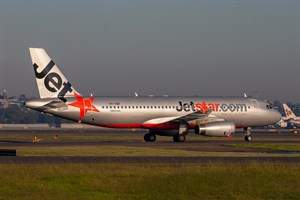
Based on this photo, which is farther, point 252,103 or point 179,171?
point 252,103

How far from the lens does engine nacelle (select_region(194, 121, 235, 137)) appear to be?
210 ft

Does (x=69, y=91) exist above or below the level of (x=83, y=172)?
above

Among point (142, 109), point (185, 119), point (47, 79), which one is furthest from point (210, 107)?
point (47, 79)

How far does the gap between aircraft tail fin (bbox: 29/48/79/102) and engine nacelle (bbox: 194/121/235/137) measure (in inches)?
475

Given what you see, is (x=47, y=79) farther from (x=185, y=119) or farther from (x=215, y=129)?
(x=215, y=129)

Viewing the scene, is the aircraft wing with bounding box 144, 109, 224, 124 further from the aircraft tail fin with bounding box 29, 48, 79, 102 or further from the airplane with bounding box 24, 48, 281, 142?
the aircraft tail fin with bounding box 29, 48, 79, 102

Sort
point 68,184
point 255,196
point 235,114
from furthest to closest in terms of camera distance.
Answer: point 235,114, point 68,184, point 255,196

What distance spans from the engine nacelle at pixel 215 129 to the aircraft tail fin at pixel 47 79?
12058 mm

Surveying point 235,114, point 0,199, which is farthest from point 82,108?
point 0,199

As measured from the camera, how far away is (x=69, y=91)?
211ft

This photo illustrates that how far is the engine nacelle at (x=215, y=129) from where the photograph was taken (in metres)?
64.0

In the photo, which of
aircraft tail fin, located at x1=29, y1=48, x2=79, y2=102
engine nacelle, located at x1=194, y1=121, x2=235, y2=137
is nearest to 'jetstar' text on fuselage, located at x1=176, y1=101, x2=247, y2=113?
engine nacelle, located at x1=194, y1=121, x2=235, y2=137

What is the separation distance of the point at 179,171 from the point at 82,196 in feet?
26.6

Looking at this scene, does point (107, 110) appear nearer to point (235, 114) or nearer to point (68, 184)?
point (235, 114)
